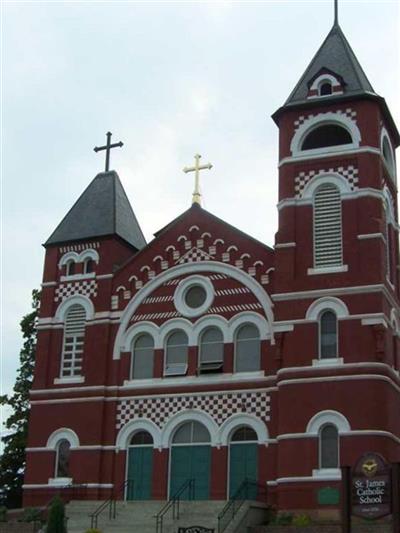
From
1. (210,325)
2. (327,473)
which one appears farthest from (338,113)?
(327,473)

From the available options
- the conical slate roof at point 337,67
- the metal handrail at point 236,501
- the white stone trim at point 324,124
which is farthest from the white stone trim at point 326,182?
the metal handrail at point 236,501

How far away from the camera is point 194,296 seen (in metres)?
36.1

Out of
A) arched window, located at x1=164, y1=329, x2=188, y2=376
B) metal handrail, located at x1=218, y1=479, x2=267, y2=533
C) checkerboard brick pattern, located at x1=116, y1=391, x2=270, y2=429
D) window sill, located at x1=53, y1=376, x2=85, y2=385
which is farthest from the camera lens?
window sill, located at x1=53, y1=376, x2=85, y2=385

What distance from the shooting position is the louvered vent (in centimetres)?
3281

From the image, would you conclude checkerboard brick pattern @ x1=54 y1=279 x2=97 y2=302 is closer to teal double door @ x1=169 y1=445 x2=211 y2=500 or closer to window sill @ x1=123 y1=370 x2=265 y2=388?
window sill @ x1=123 y1=370 x2=265 y2=388

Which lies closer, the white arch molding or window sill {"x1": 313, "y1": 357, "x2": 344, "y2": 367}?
window sill {"x1": 313, "y1": 357, "x2": 344, "y2": 367}

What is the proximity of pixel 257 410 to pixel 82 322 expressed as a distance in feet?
26.9

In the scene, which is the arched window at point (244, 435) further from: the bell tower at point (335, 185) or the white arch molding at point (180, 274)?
the bell tower at point (335, 185)

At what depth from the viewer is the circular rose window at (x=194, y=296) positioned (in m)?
35.6

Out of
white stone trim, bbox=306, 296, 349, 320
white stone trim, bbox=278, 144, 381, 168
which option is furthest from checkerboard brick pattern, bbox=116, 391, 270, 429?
white stone trim, bbox=278, 144, 381, 168

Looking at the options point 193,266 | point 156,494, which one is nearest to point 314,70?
point 193,266

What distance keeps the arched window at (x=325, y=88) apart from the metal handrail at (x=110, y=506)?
595 inches

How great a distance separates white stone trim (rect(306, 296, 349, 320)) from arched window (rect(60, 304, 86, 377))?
9.60 meters

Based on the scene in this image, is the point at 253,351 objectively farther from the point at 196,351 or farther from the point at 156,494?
the point at 156,494
